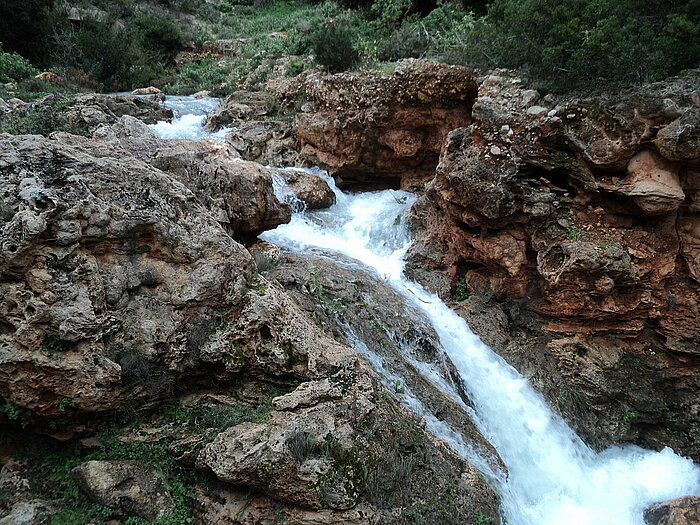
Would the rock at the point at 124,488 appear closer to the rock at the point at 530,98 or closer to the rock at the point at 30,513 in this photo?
the rock at the point at 30,513

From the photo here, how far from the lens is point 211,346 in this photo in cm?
449

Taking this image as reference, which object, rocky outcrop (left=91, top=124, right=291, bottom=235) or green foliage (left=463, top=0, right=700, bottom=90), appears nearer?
rocky outcrop (left=91, top=124, right=291, bottom=235)

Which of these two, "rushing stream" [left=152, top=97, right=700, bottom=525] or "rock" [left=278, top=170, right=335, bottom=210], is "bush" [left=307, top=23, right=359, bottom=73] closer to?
"rock" [left=278, top=170, right=335, bottom=210]

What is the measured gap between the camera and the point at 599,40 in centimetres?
691

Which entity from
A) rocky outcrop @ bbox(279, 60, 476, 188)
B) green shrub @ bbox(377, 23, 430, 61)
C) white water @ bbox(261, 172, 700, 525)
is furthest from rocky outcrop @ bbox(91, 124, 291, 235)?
green shrub @ bbox(377, 23, 430, 61)

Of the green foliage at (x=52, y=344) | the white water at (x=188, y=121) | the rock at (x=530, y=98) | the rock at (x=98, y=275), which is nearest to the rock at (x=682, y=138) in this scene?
the rock at (x=530, y=98)

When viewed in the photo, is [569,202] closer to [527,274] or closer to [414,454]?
[527,274]

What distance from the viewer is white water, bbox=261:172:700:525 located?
5.57 meters

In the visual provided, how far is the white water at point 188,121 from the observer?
1242 cm

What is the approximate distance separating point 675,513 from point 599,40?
6.94 meters

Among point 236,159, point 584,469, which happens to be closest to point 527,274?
point 584,469

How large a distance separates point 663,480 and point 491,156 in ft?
19.3

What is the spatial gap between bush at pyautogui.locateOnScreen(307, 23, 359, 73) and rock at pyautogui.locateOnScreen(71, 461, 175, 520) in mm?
12657

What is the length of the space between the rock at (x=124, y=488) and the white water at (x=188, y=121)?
9802mm
